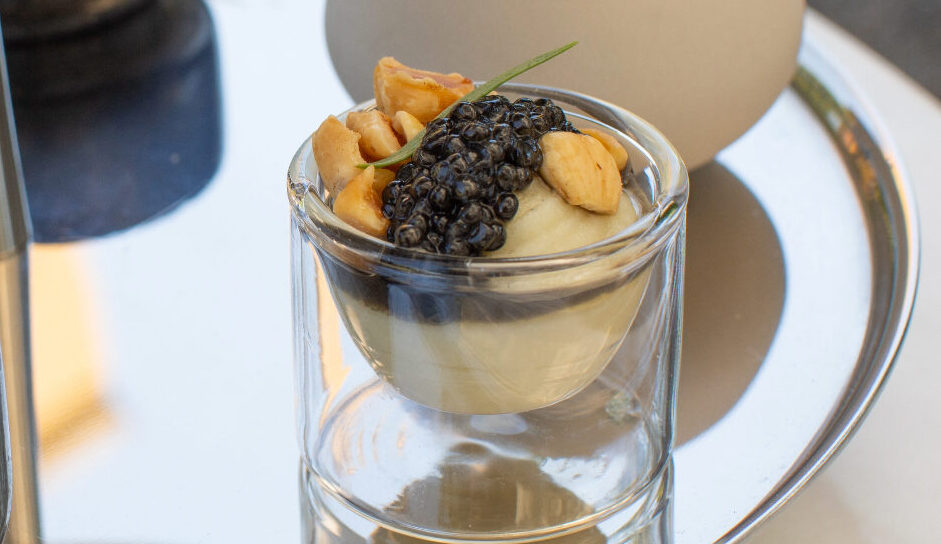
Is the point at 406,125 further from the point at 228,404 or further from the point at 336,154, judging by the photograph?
the point at 228,404

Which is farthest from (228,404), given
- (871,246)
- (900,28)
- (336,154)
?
(900,28)

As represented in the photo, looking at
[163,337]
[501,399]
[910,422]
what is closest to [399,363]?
[501,399]

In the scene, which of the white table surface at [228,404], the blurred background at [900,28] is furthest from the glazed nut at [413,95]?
the blurred background at [900,28]

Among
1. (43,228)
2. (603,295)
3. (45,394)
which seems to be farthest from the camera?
(43,228)

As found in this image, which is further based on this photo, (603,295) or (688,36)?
(688,36)

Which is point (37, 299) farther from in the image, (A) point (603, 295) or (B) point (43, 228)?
(A) point (603, 295)

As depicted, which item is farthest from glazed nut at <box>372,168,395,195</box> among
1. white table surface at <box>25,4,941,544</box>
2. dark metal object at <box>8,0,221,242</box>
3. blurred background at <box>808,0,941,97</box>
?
blurred background at <box>808,0,941,97</box>

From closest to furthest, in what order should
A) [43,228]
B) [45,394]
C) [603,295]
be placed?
[603,295] < [45,394] < [43,228]
